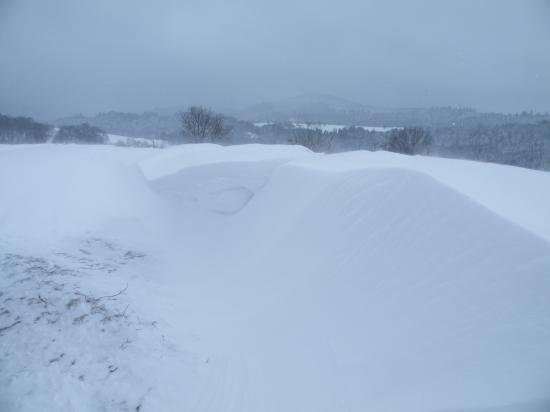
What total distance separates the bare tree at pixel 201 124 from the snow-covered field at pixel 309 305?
69.0 ft

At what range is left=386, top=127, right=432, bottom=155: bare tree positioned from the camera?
27250 millimetres

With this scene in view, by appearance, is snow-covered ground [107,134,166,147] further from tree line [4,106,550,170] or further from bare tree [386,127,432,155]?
bare tree [386,127,432,155]

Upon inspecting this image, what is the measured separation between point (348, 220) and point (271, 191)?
312cm

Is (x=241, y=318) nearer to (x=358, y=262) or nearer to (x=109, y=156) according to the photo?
(x=358, y=262)

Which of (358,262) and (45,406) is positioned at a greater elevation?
(358,262)

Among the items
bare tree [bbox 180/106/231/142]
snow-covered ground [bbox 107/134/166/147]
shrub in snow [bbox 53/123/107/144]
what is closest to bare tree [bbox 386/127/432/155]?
bare tree [bbox 180/106/231/142]

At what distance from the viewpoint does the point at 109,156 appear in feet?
33.5

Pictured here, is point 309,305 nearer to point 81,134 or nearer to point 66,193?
point 66,193

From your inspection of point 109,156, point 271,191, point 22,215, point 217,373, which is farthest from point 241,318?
point 109,156

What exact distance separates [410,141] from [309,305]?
88.6 ft

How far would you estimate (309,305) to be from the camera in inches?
150

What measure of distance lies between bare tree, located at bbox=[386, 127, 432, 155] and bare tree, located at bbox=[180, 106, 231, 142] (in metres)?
14.9

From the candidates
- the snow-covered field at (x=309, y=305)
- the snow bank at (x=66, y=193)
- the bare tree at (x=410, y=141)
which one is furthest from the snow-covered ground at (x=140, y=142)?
the bare tree at (x=410, y=141)

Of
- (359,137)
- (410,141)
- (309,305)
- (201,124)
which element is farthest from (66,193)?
(359,137)
